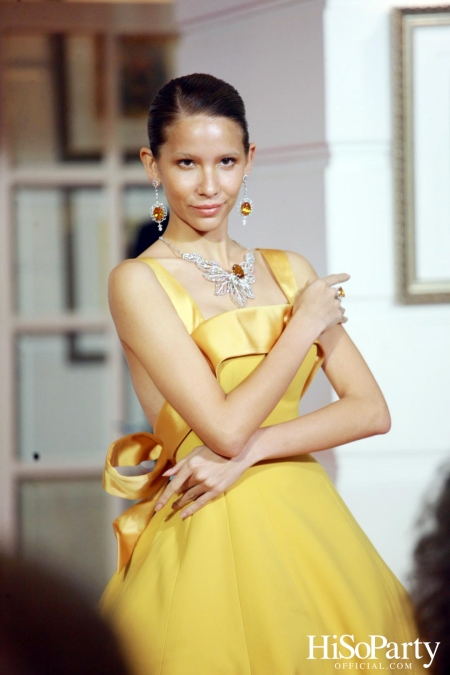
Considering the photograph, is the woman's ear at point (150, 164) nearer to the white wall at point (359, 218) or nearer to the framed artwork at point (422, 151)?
the white wall at point (359, 218)

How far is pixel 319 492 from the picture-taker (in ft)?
4.67

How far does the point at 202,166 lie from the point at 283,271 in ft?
0.85

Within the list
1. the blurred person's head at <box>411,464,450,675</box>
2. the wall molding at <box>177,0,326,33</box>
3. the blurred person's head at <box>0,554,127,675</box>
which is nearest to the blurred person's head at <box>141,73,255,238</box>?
the wall molding at <box>177,0,326,33</box>

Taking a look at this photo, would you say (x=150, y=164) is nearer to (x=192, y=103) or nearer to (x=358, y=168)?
(x=192, y=103)

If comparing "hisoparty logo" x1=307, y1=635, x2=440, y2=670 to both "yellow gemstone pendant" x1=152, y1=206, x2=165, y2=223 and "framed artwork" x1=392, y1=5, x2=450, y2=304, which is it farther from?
"framed artwork" x1=392, y1=5, x2=450, y2=304

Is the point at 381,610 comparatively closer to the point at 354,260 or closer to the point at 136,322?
the point at 136,322

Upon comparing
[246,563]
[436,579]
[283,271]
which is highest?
[283,271]

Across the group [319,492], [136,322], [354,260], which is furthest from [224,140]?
[354,260]

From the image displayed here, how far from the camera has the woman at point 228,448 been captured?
1.25m

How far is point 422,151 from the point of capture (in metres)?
2.09

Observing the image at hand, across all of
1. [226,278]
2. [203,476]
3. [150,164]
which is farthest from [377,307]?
[203,476]

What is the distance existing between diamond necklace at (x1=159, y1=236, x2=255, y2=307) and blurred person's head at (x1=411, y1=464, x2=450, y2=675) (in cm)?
89

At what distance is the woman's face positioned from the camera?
4.67 feet

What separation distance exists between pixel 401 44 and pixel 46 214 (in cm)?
120
